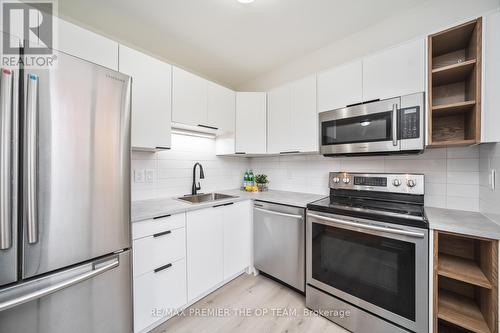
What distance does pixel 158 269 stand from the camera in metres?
1.45

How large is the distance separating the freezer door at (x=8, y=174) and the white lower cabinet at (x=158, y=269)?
1.87 ft

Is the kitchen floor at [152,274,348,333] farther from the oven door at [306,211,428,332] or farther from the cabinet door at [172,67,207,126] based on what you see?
the cabinet door at [172,67,207,126]

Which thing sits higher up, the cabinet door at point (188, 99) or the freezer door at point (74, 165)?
the cabinet door at point (188, 99)

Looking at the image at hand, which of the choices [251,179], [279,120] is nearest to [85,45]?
[279,120]

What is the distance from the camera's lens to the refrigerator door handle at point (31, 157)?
0.81m

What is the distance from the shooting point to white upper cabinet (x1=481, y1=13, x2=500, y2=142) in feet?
3.82

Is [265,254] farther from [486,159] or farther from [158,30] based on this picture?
[158,30]

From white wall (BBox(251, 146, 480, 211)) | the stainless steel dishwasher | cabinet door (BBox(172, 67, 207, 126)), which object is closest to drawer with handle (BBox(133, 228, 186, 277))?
the stainless steel dishwasher

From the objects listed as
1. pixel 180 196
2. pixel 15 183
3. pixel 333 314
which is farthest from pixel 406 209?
pixel 15 183

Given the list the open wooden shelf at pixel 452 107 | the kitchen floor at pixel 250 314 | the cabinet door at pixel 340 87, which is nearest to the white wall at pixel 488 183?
the open wooden shelf at pixel 452 107

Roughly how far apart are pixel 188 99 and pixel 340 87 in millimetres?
1493

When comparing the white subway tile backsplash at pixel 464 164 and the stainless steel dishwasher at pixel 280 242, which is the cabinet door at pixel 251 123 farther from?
the white subway tile backsplash at pixel 464 164

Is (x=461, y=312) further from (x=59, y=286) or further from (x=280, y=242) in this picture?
(x=59, y=286)

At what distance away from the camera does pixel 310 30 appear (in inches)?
76.5
